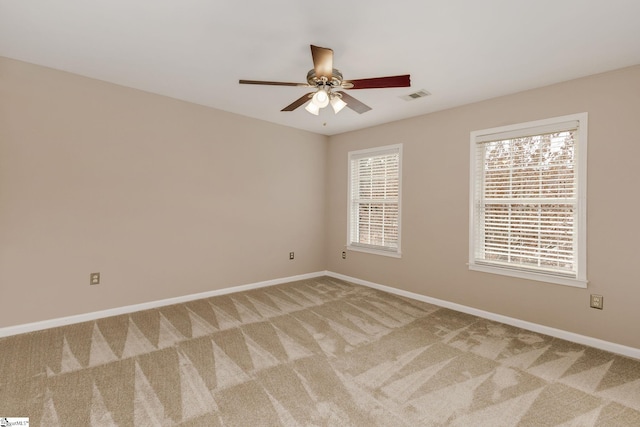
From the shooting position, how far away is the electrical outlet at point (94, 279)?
3.31 metres

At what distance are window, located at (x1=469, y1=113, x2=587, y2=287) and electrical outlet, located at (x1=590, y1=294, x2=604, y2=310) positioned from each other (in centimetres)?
14

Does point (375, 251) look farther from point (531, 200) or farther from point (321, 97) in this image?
point (321, 97)

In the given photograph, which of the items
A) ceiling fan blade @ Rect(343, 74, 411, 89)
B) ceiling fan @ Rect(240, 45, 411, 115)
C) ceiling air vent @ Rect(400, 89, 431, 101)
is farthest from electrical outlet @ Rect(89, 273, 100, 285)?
ceiling air vent @ Rect(400, 89, 431, 101)

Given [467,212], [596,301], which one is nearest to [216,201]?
[467,212]

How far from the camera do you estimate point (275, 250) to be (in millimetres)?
4906

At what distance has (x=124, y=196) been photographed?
3.50 m

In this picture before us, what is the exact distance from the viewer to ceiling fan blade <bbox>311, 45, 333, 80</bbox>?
6.73 feet

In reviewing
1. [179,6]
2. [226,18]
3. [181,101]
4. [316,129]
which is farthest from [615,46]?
[181,101]

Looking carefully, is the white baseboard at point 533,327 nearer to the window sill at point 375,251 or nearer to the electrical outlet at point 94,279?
the window sill at point 375,251

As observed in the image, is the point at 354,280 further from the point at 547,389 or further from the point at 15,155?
the point at 15,155

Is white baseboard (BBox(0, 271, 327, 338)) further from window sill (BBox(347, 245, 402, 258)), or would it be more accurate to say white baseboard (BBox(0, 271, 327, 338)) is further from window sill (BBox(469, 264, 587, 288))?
window sill (BBox(469, 264, 587, 288))

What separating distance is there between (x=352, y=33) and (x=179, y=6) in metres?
Result: 1.22

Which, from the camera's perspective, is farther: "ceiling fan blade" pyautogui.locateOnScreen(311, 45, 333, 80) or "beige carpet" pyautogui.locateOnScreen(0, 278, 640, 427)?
"ceiling fan blade" pyautogui.locateOnScreen(311, 45, 333, 80)

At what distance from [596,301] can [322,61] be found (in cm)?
329
